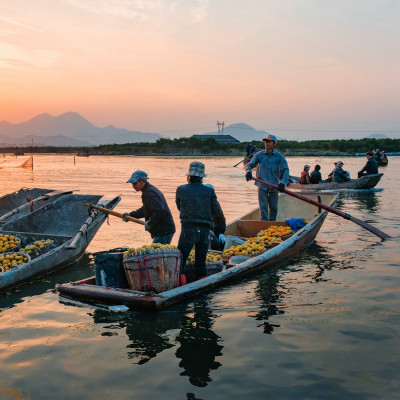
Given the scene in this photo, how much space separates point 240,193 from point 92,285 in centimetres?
1771

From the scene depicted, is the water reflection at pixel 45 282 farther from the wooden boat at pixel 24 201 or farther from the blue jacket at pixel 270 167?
the blue jacket at pixel 270 167

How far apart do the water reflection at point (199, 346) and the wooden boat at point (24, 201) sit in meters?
5.95

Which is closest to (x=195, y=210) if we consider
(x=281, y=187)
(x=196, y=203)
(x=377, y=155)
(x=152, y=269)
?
(x=196, y=203)

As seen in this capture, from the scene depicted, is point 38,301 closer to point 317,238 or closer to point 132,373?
point 132,373

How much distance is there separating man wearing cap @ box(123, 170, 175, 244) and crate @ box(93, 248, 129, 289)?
0.90 m

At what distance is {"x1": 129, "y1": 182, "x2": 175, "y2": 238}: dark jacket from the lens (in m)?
7.05

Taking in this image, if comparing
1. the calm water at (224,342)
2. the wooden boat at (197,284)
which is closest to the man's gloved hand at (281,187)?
the wooden boat at (197,284)

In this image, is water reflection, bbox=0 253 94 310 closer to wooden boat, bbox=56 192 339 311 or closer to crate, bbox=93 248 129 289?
wooden boat, bbox=56 192 339 311

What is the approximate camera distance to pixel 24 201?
12.5 metres

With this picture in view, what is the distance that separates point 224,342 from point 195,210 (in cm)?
195

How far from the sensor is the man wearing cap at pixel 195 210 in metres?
6.48

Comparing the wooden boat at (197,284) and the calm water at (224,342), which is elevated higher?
the wooden boat at (197,284)

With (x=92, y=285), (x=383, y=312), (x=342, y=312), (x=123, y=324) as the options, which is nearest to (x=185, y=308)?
(x=123, y=324)

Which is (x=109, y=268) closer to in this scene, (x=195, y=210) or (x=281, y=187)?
(x=195, y=210)
